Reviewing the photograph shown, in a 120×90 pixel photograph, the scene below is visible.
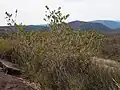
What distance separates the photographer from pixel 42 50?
11414 mm

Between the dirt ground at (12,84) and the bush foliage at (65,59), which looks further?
the bush foliage at (65,59)

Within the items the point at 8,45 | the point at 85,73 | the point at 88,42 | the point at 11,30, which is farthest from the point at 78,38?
the point at 8,45

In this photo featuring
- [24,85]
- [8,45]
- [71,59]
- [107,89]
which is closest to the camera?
[107,89]

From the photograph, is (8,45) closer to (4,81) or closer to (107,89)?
(4,81)

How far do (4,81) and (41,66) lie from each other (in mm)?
2812

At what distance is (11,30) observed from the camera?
13469 mm

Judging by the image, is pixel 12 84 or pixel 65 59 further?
pixel 65 59

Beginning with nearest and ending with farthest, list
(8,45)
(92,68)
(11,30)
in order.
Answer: (92,68), (11,30), (8,45)

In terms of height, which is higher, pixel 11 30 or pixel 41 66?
pixel 11 30

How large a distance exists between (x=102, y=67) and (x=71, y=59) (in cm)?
158

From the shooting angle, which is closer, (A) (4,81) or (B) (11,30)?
(A) (4,81)

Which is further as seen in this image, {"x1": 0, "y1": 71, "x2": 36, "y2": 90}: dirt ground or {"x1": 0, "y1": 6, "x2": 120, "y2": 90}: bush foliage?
{"x1": 0, "y1": 6, "x2": 120, "y2": 90}: bush foliage

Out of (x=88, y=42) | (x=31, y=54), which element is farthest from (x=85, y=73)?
(x=31, y=54)

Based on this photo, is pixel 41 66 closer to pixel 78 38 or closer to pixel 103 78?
pixel 78 38
